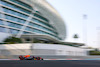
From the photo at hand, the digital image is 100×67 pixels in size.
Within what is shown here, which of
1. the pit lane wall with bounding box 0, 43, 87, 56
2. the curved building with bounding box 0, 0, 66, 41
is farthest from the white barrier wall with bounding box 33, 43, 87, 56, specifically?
the curved building with bounding box 0, 0, 66, 41

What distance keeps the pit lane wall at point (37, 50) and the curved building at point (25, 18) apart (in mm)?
10924

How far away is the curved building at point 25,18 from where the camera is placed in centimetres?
3997

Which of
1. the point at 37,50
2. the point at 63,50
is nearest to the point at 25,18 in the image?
the point at 63,50

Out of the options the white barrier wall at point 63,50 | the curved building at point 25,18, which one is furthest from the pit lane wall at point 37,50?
the curved building at point 25,18

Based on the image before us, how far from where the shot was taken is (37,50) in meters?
25.7

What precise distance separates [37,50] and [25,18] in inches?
943

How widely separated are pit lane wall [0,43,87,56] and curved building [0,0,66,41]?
1092 centimetres

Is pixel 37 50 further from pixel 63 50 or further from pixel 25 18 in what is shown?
pixel 25 18

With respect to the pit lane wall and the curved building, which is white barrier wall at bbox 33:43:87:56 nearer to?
the pit lane wall

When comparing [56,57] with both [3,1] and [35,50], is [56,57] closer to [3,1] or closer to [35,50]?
[35,50]

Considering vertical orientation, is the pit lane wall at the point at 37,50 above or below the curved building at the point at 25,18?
below

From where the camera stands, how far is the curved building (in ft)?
131

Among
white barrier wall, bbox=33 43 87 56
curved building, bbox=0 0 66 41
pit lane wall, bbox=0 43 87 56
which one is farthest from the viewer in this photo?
curved building, bbox=0 0 66 41

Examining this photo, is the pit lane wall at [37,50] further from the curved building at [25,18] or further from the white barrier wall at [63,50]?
the curved building at [25,18]
